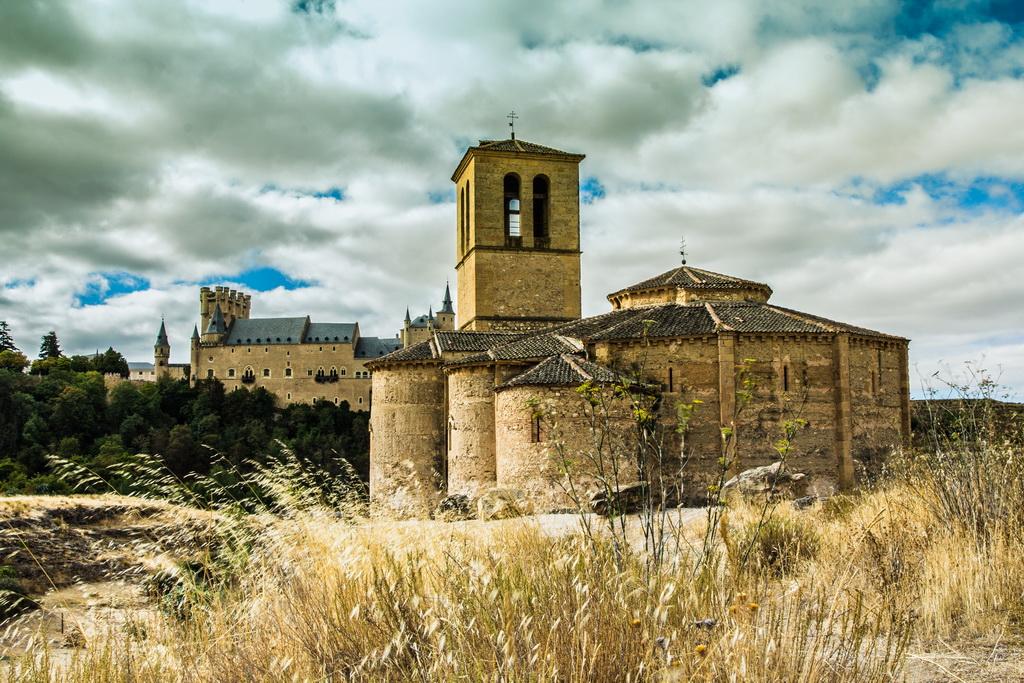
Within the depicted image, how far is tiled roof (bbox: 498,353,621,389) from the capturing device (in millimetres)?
19516

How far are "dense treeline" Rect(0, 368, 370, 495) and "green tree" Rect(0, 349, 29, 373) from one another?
2.99 m

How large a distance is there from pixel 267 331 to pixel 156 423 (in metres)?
23.5

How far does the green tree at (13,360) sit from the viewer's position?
264ft

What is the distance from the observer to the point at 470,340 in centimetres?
2595

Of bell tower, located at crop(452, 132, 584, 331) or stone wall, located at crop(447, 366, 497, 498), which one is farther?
bell tower, located at crop(452, 132, 584, 331)

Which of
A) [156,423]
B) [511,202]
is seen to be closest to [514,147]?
[511,202]

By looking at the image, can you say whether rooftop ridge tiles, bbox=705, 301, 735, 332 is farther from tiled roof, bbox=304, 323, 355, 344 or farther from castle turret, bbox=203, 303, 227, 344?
castle turret, bbox=203, 303, 227, 344

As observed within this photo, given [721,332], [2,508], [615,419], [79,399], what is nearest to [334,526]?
[2,508]

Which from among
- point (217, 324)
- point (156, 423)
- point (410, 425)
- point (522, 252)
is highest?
point (217, 324)

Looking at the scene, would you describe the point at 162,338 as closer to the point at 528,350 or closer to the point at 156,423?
the point at 156,423

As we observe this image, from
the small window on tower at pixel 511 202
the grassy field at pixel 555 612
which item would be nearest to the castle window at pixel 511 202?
the small window on tower at pixel 511 202

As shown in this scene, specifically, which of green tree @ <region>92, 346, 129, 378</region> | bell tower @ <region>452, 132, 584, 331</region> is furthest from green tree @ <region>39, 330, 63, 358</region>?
bell tower @ <region>452, 132, 584, 331</region>

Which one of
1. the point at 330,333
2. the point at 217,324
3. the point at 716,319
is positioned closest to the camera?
the point at 716,319

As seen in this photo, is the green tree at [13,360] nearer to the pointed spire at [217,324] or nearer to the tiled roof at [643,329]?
the pointed spire at [217,324]
